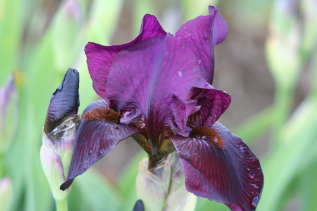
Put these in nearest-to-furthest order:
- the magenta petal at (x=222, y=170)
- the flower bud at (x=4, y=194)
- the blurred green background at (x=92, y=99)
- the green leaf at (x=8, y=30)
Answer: the magenta petal at (x=222, y=170)
the flower bud at (x=4, y=194)
the blurred green background at (x=92, y=99)
the green leaf at (x=8, y=30)

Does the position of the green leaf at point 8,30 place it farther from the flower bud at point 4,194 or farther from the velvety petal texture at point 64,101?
the velvety petal texture at point 64,101

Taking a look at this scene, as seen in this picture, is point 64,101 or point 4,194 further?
point 4,194

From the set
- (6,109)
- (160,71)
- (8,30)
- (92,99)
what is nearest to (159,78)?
(160,71)

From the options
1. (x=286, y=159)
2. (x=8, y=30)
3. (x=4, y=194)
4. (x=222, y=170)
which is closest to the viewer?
(x=222, y=170)

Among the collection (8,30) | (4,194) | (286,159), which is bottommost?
(286,159)

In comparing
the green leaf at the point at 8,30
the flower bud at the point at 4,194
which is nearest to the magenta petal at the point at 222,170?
the flower bud at the point at 4,194

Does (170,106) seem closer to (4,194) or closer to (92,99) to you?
(4,194)

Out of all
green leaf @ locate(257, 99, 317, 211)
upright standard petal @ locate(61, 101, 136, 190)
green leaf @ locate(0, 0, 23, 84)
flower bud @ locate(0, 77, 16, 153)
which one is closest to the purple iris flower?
upright standard petal @ locate(61, 101, 136, 190)
